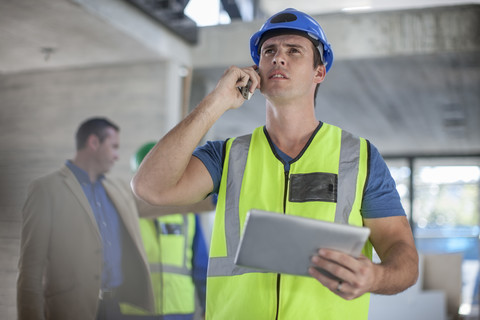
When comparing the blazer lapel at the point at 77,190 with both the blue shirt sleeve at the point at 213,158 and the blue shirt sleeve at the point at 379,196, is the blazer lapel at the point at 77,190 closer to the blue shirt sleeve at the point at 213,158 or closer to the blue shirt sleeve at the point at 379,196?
the blue shirt sleeve at the point at 213,158

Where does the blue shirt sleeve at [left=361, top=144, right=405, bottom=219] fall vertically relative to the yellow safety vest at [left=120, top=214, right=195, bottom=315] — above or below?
above

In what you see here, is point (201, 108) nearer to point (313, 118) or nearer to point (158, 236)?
point (313, 118)

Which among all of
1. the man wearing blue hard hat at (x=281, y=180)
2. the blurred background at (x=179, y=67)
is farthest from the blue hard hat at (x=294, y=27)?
the blurred background at (x=179, y=67)

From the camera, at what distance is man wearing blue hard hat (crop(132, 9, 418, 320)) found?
1.66m

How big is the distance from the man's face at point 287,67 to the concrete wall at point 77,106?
3.18m

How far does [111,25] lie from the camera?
6195 millimetres

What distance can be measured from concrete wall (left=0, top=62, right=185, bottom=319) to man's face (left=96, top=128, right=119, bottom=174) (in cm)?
79

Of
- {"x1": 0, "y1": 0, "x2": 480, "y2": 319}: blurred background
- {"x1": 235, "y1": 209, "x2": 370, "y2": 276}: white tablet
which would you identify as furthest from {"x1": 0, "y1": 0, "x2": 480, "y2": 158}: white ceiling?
{"x1": 235, "y1": 209, "x2": 370, "y2": 276}: white tablet

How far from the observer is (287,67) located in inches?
73.4

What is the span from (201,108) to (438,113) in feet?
33.0

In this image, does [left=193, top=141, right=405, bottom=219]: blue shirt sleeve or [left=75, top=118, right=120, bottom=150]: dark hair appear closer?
[left=193, top=141, right=405, bottom=219]: blue shirt sleeve

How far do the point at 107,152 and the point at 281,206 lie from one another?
2633 mm

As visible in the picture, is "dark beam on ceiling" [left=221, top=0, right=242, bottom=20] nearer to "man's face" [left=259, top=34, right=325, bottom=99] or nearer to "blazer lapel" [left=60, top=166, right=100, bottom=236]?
"blazer lapel" [left=60, top=166, right=100, bottom=236]

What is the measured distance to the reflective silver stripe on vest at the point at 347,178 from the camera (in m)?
1.69
